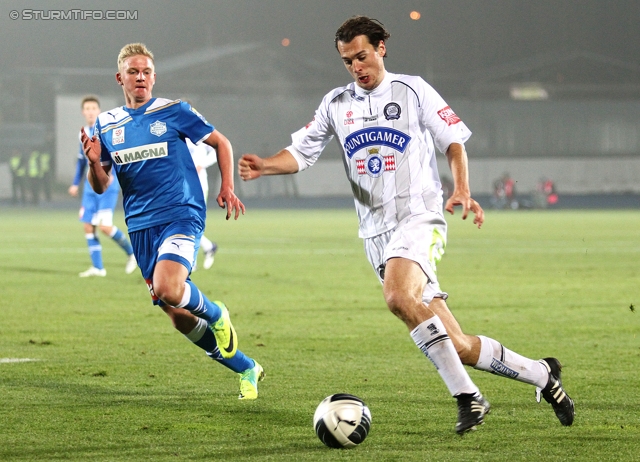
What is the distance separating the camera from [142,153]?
5.98 meters

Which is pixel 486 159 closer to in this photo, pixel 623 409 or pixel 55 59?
pixel 55 59

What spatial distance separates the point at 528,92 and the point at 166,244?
162ft

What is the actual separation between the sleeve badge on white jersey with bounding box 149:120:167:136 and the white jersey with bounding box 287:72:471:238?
125 cm

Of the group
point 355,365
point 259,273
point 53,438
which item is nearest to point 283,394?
point 355,365

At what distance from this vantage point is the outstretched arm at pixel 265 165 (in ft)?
16.9

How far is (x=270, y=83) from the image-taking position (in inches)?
2048

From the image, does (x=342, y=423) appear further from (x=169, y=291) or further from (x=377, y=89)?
(x=377, y=89)

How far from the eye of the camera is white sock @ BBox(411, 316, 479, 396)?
186 inches

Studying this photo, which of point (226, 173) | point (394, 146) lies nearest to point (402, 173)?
point (394, 146)

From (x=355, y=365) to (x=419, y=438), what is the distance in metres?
2.17

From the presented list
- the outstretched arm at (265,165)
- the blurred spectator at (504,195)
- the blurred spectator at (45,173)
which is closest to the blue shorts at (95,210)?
the outstretched arm at (265,165)

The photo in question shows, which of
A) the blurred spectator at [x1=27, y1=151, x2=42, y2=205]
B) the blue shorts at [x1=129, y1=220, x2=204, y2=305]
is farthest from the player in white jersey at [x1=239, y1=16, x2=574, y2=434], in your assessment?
the blurred spectator at [x1=27, y1=151, x2=42, y2=205]

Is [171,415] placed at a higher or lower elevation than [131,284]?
higher

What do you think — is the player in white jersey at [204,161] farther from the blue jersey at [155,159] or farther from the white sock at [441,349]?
the white sock at [441,349]
